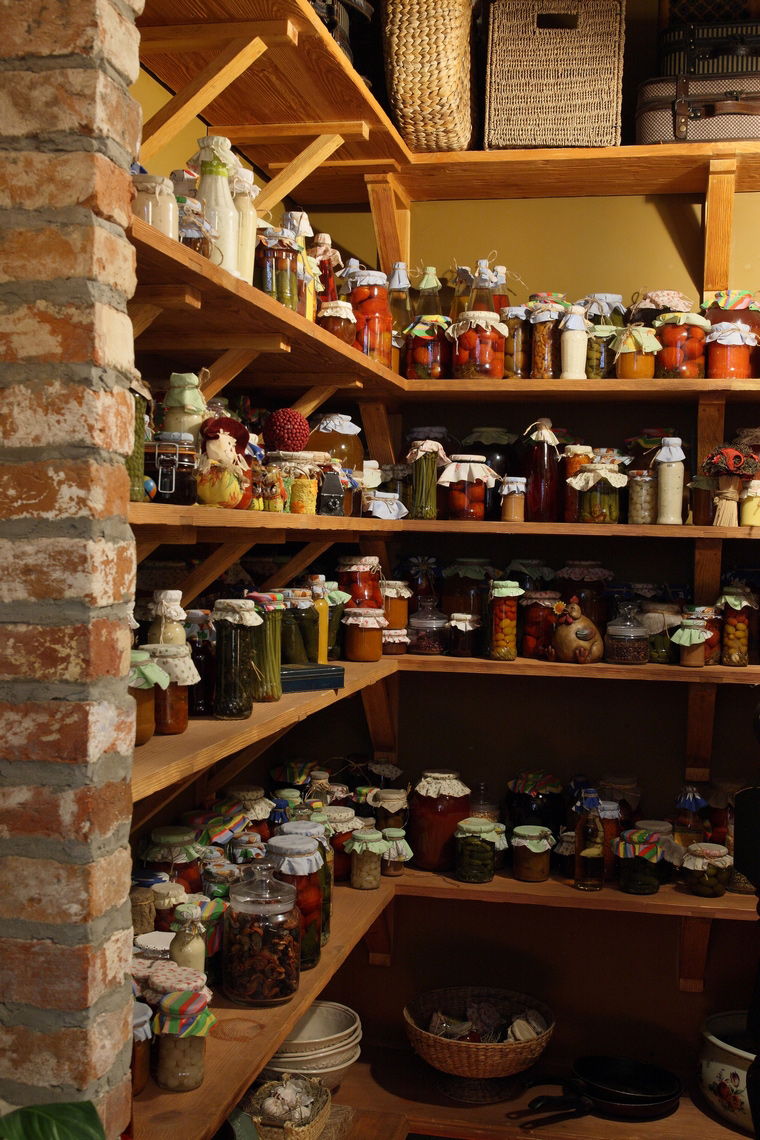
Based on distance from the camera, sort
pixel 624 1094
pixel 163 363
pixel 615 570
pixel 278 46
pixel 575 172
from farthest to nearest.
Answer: pixel 615 570 → pixel 575 172 → pixel 624 1094 → pixel 163 363 → pixel 278 46

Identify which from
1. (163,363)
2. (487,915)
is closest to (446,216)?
(163,363)

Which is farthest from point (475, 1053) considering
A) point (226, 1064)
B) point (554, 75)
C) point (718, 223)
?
point (554, 75)

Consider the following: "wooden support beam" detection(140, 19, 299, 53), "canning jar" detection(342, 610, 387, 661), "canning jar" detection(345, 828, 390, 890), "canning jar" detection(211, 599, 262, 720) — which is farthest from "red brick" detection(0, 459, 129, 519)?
"canning jar" detection(345, 828, 390, 890)

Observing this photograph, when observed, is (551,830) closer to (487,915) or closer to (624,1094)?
(487,915)

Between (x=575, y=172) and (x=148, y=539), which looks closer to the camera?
(x=148, y=539)

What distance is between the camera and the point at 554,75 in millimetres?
2781

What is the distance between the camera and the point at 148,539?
1747 mm

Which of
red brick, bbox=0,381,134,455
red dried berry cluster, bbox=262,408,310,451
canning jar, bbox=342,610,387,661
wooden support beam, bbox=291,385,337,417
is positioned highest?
wooden support beam, bbox=291,385,337,417

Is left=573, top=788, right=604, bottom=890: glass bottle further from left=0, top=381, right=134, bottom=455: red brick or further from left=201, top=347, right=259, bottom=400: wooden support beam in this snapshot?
left=0, top=381, right=134, bottom=455: red brick

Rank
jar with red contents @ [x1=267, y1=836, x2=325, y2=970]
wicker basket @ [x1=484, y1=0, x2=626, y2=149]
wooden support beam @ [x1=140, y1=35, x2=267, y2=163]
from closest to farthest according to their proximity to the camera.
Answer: wooden support beam @ [x1=140, y1=35, x2=267, y2=163]
jar with red contents @ [x1=267, y1=836, x2=325, y2=970]
wicker basket @ [x1=484, y1=0, x2=626, y2=149]

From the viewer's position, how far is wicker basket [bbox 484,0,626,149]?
2752 mm

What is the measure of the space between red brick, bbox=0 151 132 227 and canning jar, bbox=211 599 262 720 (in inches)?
31.7

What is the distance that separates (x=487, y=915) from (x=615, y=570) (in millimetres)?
1099

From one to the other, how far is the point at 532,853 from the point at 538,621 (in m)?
0.63
